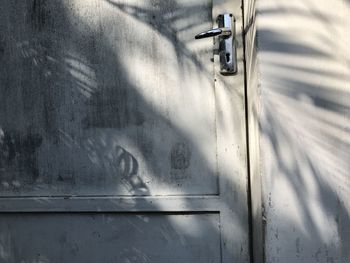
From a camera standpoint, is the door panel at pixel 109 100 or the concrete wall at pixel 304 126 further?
the door panel at pixel 109 100

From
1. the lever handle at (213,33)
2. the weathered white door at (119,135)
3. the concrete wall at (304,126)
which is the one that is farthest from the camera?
the weathered white door at (119,135)

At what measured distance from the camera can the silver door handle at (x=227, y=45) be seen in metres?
2.85

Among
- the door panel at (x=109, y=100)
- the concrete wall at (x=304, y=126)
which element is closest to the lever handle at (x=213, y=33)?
the door panel at (x=109, y=100)

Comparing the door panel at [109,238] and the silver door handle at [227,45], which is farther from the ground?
the silver door handle at [227,45]

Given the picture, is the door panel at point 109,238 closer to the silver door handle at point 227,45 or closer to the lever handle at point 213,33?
the silver door handle at point 227,45

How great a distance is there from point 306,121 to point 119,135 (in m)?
0.92

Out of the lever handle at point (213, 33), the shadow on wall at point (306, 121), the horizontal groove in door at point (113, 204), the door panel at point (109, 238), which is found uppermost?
the lever handle at point (213, 33)

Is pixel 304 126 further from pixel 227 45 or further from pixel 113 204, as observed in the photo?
pixel 113 204

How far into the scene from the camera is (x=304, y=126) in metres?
2.59

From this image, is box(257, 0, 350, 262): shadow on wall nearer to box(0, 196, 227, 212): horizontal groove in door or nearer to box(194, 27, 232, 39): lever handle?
box(194, 27, 232, 39): lever handle

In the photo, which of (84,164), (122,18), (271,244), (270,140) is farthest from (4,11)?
(271,244)

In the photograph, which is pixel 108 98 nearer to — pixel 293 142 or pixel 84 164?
pixel 84 164

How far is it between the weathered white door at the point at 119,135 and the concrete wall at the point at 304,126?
12.3 inches

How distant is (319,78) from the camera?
8.50 feet
